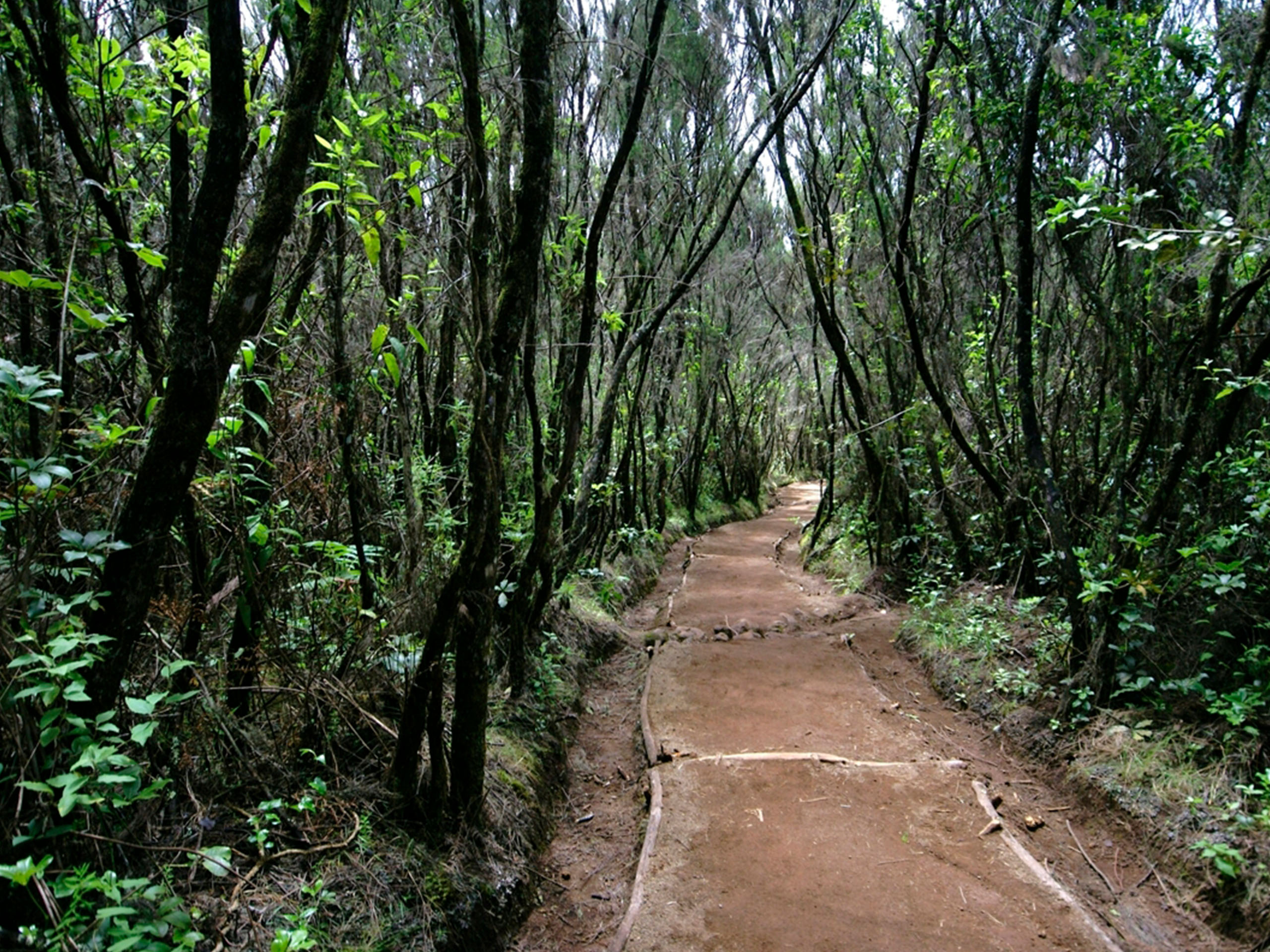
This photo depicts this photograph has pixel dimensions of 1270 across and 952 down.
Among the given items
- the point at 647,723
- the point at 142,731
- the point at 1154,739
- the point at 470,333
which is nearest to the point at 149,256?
the point at 470,333

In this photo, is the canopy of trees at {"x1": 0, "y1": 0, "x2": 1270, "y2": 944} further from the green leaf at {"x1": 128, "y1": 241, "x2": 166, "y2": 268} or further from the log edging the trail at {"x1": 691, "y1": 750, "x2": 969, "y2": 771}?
the log edging the trail at {"x1": 691, "y1": 750, "x2": 969, "y2": 771}

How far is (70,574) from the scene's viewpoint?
2.02 metres

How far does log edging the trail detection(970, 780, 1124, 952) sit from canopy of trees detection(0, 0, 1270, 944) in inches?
46.4

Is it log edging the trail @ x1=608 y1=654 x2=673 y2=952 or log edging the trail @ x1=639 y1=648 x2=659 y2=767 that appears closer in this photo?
log edging the trail @ x1=608 y1=654 x2=673 y2=952

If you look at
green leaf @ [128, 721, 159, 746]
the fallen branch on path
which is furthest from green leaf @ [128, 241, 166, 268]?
the fallen branch on path

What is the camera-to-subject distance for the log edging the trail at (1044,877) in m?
3.02

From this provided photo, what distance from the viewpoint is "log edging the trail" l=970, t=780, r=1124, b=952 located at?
9.90ft

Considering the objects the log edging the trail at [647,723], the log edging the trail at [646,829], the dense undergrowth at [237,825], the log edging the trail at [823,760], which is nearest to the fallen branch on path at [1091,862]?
the log edging the trail at [823,760]

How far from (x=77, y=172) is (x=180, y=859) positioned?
2943mm

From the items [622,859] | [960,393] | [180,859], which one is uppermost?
[960,393]

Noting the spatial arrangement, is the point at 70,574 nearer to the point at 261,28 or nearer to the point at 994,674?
the point at 261,28

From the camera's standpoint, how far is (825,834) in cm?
381

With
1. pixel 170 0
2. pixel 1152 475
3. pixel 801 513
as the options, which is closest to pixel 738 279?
pixel 801 513

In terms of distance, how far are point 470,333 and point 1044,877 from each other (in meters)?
3.95
